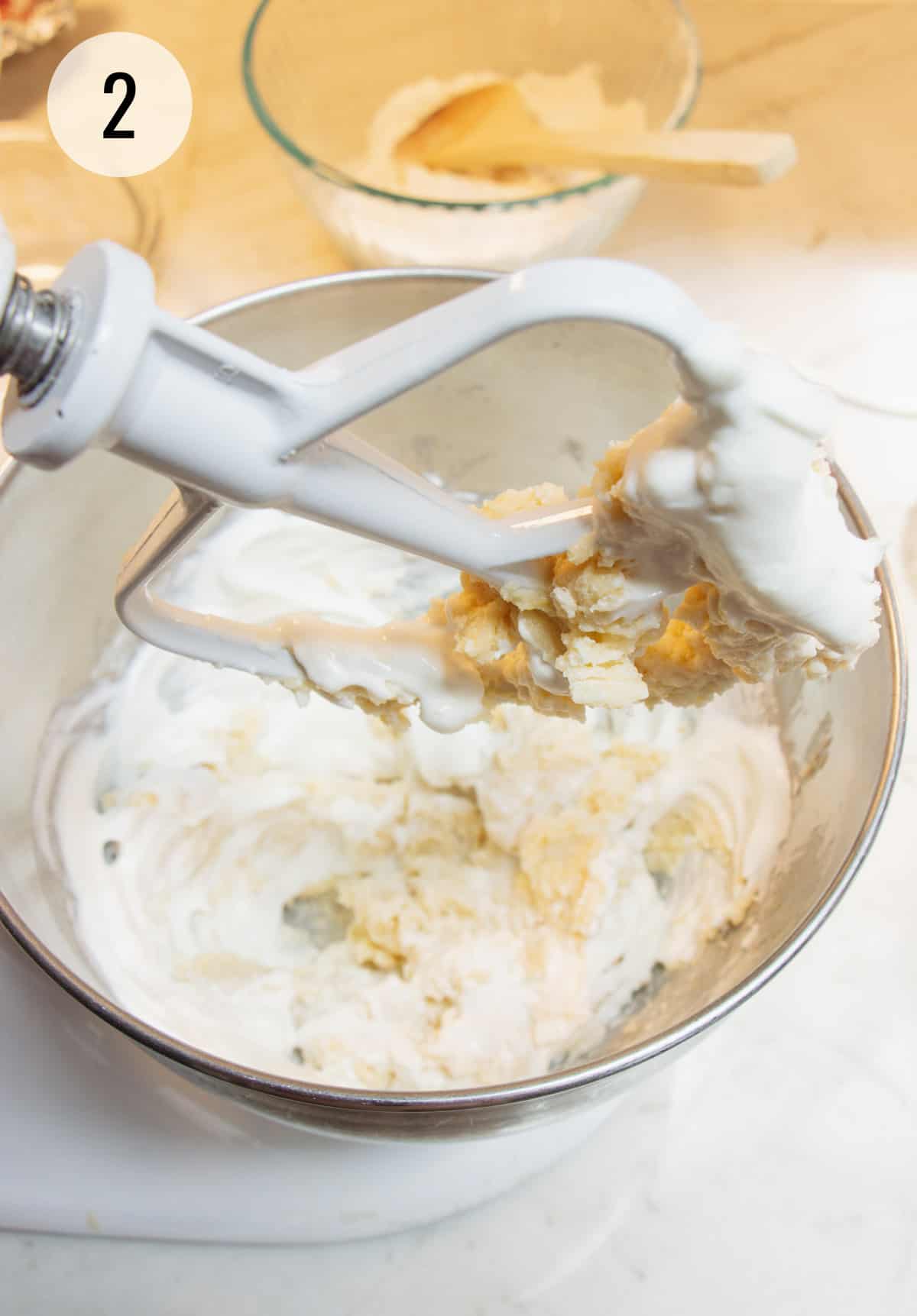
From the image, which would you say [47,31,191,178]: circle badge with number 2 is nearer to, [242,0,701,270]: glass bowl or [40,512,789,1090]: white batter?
[242,0,701,270]: glass bowl

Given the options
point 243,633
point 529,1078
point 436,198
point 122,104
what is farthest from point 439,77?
point 529,1078

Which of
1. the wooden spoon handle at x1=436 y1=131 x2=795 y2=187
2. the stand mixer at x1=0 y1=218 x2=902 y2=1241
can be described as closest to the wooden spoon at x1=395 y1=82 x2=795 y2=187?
the wooden spoon handle at x1=436 y1=131 x2=795 y2=187

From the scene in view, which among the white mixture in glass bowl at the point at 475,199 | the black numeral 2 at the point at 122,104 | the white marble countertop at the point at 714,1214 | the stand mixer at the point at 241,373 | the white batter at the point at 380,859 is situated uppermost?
the stand mixer at the point at 241,373

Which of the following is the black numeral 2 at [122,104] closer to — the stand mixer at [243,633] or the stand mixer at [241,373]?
the stand mixer at [243,633]

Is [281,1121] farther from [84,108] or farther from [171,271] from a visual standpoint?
[84,108]

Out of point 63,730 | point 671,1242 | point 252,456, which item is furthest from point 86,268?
point 671,1242

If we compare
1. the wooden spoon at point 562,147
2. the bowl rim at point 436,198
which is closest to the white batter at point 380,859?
the bowl rim at point 436,198
